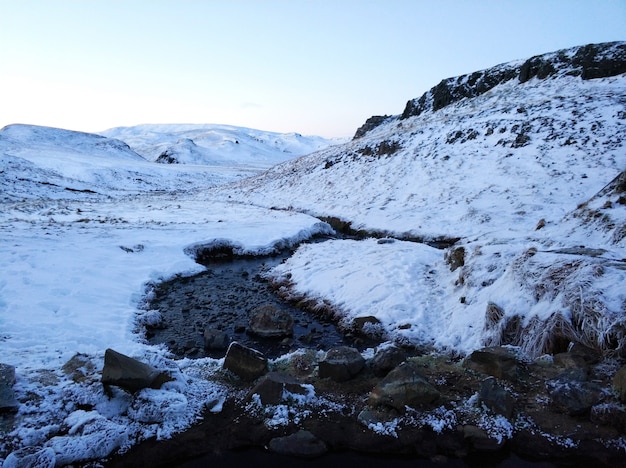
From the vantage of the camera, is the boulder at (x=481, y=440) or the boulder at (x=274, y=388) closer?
the boulder at (x=481, y=440)

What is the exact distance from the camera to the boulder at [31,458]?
4621mm

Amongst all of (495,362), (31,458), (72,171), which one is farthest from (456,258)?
(72,171)

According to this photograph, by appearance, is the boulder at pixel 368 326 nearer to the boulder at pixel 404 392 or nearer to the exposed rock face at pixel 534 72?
the boulder at pixel 404 392

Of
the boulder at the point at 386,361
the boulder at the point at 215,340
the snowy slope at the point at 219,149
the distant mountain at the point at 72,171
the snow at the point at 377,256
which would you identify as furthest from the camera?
the snowy slope at the point at 219,149

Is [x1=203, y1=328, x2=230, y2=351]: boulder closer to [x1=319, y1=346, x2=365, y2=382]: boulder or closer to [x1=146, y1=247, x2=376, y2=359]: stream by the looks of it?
[x1=146, y1=247, x2=376, y2=359]: stream

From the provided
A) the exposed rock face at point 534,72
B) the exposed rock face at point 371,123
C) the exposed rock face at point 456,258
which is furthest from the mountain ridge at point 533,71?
the exposed rock face at point 456,258

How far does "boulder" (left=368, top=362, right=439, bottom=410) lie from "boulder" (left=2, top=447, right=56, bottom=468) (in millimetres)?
4387

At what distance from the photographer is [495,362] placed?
22.0ft

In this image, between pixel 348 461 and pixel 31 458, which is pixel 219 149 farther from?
pixel 348 461

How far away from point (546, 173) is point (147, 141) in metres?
174

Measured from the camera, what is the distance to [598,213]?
11188mm

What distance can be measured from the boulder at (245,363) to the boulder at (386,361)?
6.69 ft

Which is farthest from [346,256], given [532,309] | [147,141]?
[147,141]

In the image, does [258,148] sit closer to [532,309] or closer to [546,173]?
[546,173]
